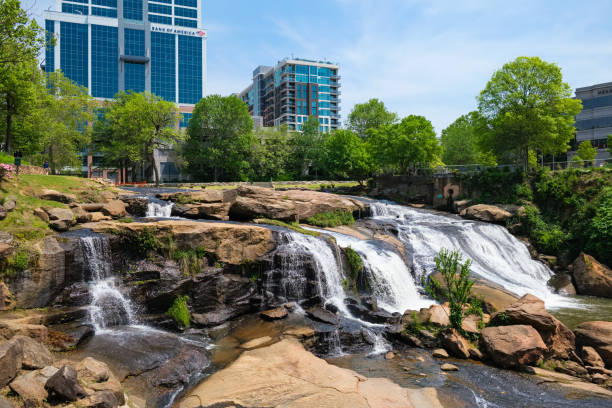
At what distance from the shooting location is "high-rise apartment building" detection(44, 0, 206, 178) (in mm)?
86062

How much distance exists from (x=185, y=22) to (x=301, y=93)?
37359 millimetres

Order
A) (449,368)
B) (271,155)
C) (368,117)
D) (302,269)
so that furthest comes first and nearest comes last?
1. (368,117)
2. (271,155)
3. (302,269)
4. (449,368)

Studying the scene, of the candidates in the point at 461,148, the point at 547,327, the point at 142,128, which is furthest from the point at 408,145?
the point at 547,327

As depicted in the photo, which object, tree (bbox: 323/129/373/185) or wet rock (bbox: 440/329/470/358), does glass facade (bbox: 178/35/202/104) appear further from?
wet rock (bbox: 440/329/470/358)

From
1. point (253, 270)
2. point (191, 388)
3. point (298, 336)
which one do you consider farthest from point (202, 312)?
point (191, 388)

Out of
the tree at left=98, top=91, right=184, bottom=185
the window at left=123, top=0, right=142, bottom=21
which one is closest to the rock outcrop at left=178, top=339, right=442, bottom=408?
Answer: the tree at left=98, top=91, right=184, bottom=185

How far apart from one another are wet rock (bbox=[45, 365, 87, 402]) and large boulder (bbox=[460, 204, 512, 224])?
31121mm

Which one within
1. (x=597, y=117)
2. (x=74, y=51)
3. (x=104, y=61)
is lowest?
(x=597, y=117)

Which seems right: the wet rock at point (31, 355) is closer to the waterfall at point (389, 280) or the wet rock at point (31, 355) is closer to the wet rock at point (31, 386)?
the wet rock at point (31, 386)

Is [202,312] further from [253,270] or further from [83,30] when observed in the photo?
[83,30]

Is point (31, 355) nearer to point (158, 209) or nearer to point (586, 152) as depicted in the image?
point (158, 209)

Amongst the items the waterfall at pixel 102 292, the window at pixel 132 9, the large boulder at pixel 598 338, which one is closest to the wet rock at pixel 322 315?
the waterfall at pixel 102 292

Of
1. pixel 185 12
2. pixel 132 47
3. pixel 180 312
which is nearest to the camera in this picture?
pixel 180 312

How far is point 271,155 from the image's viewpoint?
2254 inches
